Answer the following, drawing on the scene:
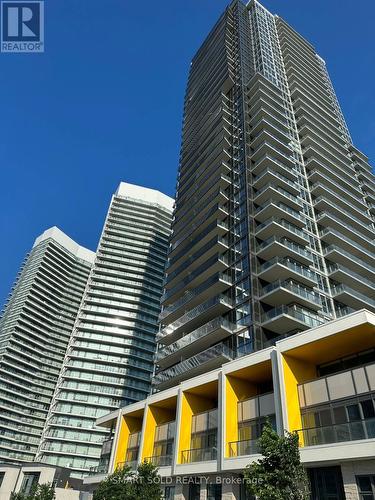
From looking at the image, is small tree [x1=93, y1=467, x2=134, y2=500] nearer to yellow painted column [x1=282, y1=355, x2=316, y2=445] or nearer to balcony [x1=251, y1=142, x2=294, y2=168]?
yellow painted column [x1=282, y1=355, x2=316, y2=445]

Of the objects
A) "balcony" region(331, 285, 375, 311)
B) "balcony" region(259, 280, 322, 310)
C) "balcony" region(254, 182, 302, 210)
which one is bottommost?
"balcony" region(259, 280, 322, 310)

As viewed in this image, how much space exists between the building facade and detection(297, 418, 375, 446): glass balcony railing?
0.14ft

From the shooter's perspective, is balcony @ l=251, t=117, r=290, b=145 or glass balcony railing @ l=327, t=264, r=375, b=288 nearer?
glass balcony railing @ l=327, t=264, r=375, b=288

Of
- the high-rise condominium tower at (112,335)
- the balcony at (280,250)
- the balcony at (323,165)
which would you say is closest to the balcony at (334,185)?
the balcony at (323,165)

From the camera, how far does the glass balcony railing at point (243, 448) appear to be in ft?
76.9

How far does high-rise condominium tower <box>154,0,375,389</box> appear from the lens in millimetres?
39156

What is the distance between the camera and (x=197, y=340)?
40781 millimetres

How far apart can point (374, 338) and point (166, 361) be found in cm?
2858

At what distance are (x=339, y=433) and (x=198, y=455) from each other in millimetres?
12094

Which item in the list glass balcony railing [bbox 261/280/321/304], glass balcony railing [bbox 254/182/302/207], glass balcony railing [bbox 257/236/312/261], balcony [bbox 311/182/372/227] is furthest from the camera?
balcony [bbox 311/182/372/227]

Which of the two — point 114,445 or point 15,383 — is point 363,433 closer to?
point 114,445

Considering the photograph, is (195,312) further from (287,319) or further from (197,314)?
(287,319)


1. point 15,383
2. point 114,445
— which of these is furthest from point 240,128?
point 15,383

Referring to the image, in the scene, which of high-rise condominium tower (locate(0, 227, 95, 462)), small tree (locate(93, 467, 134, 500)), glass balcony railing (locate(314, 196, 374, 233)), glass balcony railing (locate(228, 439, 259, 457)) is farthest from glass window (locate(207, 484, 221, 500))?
high-rise condominium tower (locate(0, 227, 95, 462))
